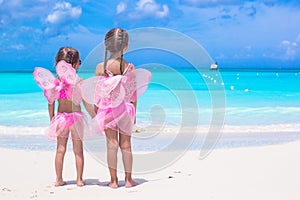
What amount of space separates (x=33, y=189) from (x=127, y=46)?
1690 mm

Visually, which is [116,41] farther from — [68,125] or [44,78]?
[68,125]

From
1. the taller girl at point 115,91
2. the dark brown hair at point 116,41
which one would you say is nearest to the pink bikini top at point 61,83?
the taller girl at point 115,91

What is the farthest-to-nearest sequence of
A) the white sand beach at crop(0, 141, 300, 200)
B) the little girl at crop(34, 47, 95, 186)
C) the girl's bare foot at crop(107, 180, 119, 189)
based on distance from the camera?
the girl's bare foot at crop(107, 180, 119, 189)
the little girl at crop(34, 47, 95, 186)
the white sand beach at crop(0, 141, 300, 200)

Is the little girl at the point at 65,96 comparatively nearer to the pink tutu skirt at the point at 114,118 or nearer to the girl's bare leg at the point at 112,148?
the pink tutu skirt at the point at 114,118

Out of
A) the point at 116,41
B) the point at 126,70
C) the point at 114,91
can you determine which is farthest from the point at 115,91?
the point at 116,41

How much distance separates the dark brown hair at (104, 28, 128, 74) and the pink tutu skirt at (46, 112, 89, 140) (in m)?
0.67

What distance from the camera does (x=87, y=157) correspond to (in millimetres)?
5852

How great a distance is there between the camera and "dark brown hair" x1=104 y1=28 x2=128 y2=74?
396 cm

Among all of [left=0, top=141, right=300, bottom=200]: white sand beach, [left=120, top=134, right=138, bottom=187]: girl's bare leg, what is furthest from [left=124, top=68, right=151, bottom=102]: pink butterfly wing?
[left=0, top=141, right=300, bottom=200]: white sand beach

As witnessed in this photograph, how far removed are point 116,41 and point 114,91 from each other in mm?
A: 469

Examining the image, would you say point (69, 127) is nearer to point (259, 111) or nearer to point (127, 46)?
point (127, 46)

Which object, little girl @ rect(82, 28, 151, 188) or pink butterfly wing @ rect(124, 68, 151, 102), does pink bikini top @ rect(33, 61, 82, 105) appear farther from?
pink butterfly wing @ rect(124, 68, 151, 102)

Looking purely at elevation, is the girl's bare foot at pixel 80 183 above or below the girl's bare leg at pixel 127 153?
A: below

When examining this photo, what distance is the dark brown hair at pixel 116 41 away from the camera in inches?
156
